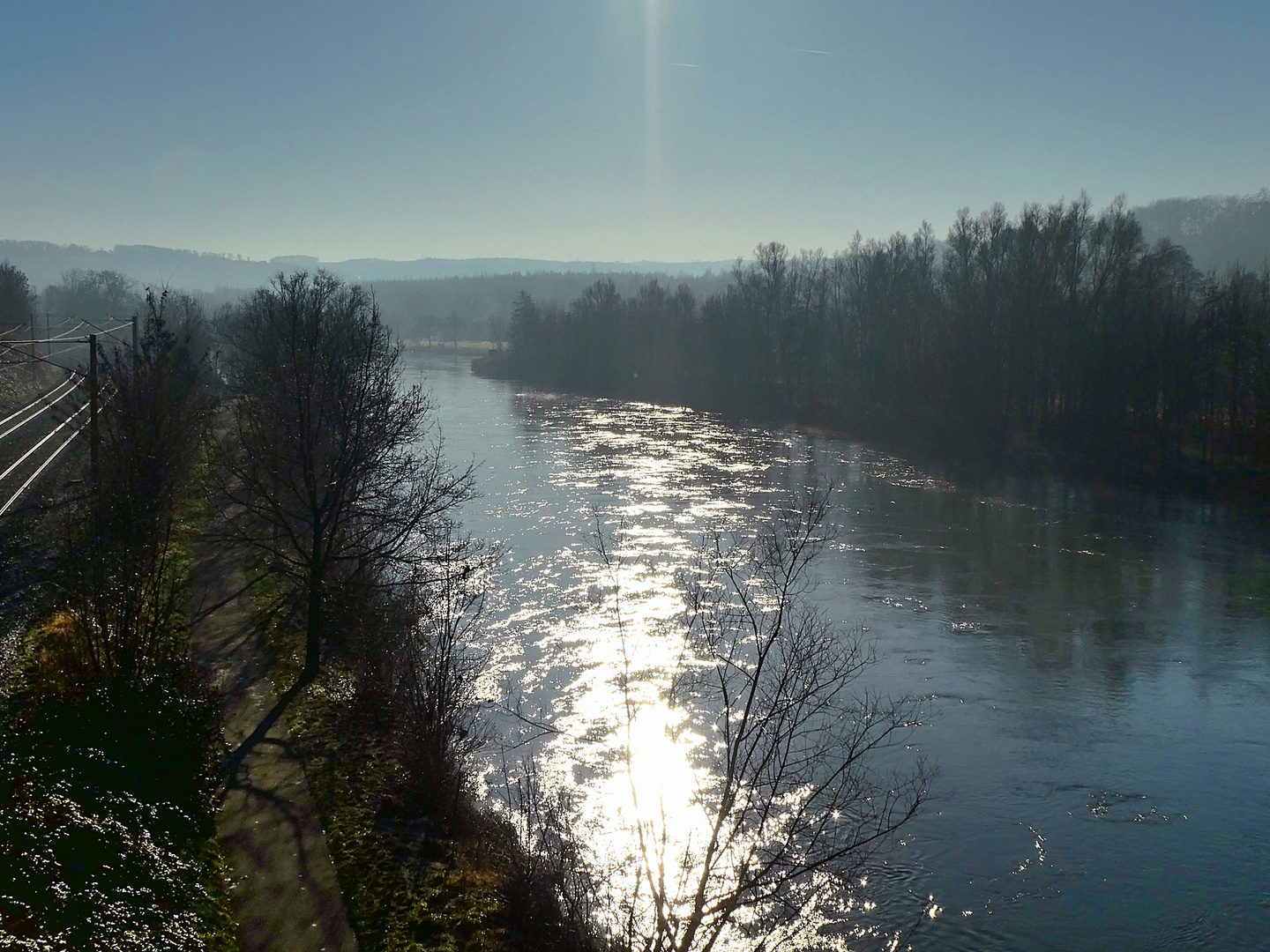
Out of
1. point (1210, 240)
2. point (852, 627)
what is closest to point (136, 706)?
point (852, 627)

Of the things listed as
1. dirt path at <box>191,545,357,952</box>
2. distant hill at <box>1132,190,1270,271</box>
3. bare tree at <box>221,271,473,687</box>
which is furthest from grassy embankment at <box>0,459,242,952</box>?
distant hill at <box>1132,190,1270,271</box>

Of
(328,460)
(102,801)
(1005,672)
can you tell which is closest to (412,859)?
(102,801)

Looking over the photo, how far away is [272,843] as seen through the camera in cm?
1030

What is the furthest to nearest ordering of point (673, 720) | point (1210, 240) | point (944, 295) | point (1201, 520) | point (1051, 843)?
point (1210, 240)
point (944, 295)
point (1201, 520)
point (673, 720)
point (1051, 843)

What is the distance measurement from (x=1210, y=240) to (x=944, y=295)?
75.0 meters

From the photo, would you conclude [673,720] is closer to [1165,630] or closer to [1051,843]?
[1051,843]

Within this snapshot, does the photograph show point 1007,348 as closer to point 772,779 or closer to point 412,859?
point 772,779

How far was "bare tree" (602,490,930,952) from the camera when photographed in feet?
27.5

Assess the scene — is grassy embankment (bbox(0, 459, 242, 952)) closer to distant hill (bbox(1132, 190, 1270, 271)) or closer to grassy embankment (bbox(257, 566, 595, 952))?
grassy embankment (bbox(257, 566, 595, 952))

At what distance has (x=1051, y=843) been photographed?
42.9 ft

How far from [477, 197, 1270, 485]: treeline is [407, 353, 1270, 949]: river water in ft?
29.9

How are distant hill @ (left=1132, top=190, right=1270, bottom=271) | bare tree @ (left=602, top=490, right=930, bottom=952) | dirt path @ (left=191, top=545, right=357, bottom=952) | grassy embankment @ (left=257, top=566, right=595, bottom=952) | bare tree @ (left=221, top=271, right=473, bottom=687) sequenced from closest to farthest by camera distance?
bare tree @ (left=602, top=490, right=930, bottom=952)
dirt path @ (left=191, top=545, right=357, bottom=952)
grassy embankment @ (left=257, top=566, right=595, bottom=952)
bare tree @ (left=221, top=271, right=473, bottom=687)
distant hill @ (left=1132, top=190, right=1270, bottom=271)

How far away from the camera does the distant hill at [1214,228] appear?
357 feet

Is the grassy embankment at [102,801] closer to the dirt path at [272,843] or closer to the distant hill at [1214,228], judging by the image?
the dirt path at [272,843]
